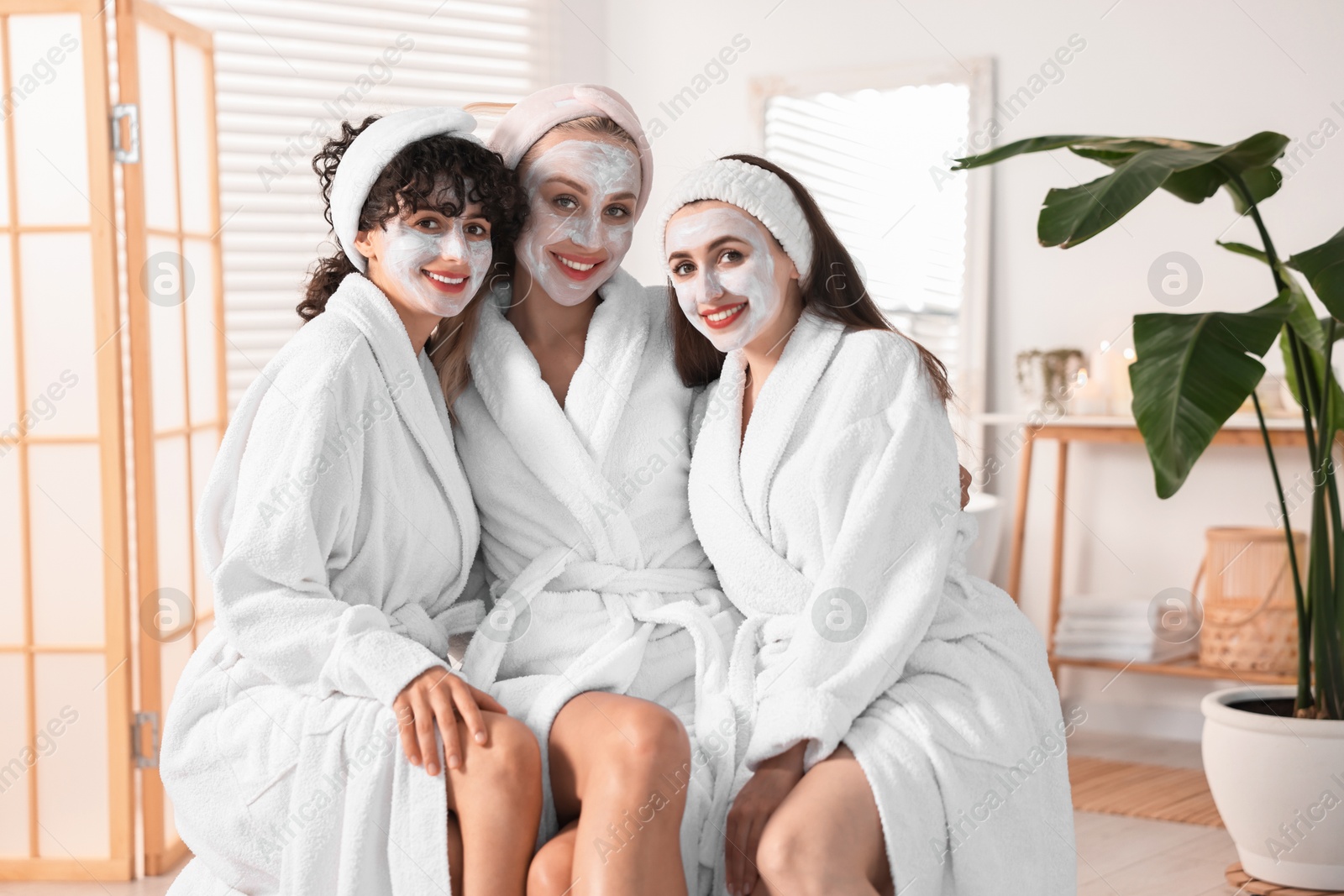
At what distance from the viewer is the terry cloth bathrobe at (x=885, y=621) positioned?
1275 millimetres

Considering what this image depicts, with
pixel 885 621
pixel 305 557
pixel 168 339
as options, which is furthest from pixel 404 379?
pixel 168 339

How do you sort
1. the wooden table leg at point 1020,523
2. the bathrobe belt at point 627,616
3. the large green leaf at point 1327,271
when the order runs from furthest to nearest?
1. the wooden table leg at point 1020,523
2. the large green leaf at point 1327,271
3. the bathrobe belt at point 627,616

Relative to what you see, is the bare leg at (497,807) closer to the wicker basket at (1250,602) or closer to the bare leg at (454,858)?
the bare leg at (454,858)

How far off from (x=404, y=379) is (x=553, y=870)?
58 cm

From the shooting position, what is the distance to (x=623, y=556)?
1478mm

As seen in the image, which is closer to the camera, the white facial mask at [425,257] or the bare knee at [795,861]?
the bare knee at [795,861]

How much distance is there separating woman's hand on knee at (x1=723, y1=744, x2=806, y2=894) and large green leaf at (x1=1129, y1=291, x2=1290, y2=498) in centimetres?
71

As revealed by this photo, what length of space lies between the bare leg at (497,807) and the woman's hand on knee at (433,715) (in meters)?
0.01

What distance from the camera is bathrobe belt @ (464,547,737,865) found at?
1.34 metres

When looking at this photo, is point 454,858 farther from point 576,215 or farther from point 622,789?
point 576,215

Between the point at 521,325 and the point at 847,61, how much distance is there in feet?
7.97

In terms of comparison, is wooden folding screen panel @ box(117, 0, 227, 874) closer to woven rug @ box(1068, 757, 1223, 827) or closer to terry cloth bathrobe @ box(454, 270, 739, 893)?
terry cloth bathrobe @ box(454, 270, 739, 893)

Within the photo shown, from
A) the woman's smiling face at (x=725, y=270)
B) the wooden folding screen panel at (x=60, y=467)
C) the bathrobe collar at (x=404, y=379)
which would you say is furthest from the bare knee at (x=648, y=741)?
the wooden folding screen panel at (x=60, y=467)

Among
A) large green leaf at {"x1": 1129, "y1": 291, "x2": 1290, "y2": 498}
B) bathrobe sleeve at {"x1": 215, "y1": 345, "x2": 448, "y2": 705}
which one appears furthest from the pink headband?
large green leaf at {"x1": 1129, "y1": 291, "x2": 1290, "y2": 498}
